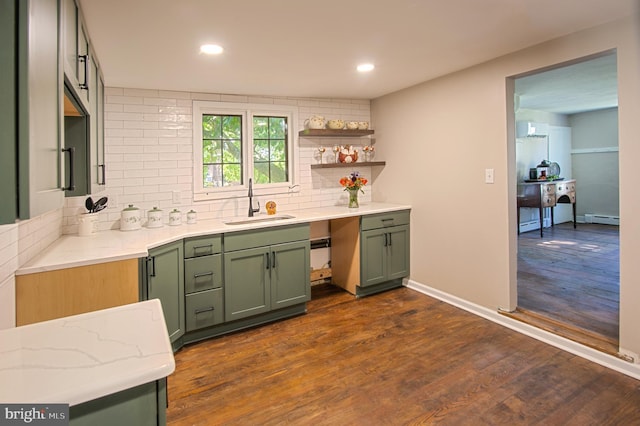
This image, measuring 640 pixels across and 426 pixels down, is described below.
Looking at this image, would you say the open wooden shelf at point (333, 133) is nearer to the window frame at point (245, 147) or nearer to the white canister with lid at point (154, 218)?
the window frame at point (245, 147)

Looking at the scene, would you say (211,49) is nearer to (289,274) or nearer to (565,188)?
(289,274)

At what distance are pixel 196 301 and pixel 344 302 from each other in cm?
145

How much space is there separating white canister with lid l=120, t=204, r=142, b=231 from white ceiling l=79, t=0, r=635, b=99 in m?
1.05

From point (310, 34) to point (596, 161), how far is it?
727 cm

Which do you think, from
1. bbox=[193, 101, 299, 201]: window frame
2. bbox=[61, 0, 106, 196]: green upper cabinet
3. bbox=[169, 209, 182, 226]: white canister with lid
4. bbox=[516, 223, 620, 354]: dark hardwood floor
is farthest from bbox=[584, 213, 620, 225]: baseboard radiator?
bbox=[61, 0, 106, 196]: green upper cabinet

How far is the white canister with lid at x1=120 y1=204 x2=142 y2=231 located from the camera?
299 cm

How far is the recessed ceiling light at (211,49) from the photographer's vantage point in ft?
7.95

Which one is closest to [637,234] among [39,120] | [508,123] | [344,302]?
[508,123]

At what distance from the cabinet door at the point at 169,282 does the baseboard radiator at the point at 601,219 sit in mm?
7775

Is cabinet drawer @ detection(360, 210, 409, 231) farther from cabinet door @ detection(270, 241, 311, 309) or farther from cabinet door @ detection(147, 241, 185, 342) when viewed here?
cabinet door @ detection(147, 241, 185, 342)

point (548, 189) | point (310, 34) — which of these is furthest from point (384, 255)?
point (548, 189)

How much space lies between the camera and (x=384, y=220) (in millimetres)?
3822

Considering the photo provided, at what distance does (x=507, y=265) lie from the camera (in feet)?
9.84

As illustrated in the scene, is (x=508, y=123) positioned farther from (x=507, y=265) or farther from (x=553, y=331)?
(x=553, y=331)
